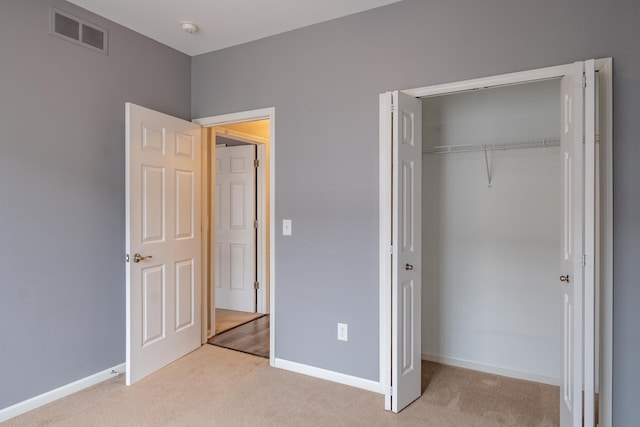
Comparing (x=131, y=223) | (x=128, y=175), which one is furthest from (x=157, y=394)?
(x=128, y=175)

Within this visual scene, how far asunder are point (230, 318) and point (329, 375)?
6.32ft

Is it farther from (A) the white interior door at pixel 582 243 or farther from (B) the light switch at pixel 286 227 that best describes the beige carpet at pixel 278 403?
(B) the light switch at pixel 286 227

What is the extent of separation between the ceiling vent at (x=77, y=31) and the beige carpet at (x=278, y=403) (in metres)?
2.43

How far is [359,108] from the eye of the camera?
Answer: 8.96 ft

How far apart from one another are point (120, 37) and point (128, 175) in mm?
1100

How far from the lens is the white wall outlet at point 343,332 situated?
2791 millimetres

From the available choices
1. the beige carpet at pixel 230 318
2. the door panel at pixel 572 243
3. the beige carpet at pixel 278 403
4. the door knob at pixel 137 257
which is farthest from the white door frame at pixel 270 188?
the door panel at pixel 572 243

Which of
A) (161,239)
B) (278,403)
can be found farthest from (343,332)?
(161,239)

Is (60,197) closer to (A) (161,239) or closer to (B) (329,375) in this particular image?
(A) (161,239)

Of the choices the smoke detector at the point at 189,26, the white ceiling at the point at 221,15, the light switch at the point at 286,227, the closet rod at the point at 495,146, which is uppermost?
the white ceiling at the point at 221,15

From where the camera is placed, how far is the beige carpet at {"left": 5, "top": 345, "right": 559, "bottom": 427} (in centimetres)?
229

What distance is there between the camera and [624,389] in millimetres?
1994

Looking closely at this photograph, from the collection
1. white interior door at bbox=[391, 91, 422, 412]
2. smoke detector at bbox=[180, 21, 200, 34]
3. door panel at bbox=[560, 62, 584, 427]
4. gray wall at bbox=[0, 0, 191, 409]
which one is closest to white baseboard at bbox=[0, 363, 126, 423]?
gray wall at bbox=[0, 0, 191, 409]

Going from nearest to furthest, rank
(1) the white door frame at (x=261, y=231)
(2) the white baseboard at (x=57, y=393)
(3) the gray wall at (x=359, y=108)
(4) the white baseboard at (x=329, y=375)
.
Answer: (3) the gray wall at (x=359, y=108), (2) the white baseboard at (x=57, y=393), (4) the white baseboard at (x=329, y=375), (1) the white door frame at (x=261, y=231)
